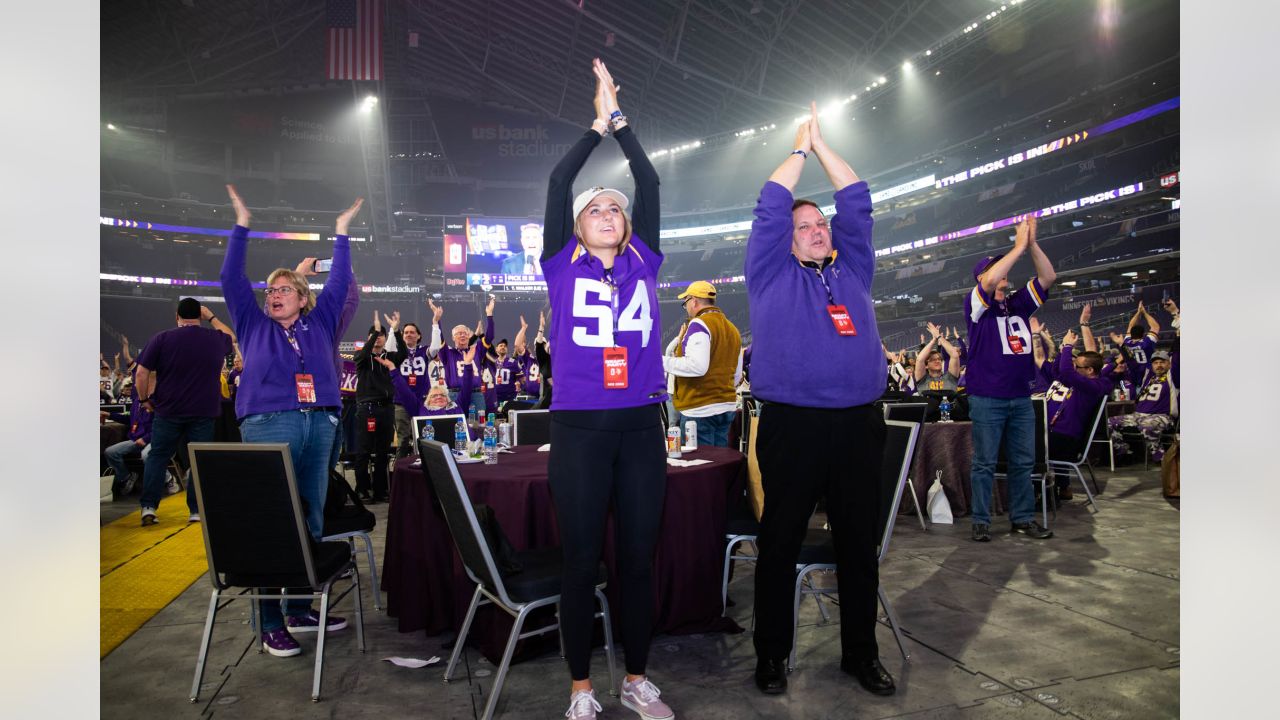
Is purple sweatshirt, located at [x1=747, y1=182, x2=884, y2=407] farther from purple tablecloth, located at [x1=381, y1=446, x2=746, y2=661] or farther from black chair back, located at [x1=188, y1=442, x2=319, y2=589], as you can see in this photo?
black chair back, located at [x1=188, y1=442, x2=319, y2=589]

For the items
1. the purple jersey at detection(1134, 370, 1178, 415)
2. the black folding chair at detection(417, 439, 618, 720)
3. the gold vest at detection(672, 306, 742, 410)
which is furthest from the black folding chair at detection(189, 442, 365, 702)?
the purple jersey at detection(1134, 370, 1178, 415)

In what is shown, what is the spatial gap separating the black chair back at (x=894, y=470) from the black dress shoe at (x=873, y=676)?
381mm

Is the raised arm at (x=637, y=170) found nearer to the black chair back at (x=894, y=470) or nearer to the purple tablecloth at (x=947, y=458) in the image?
the black chair back at (x=894, y=470)

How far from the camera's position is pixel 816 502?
7.90 ft

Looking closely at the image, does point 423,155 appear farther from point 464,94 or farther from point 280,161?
point 280,161

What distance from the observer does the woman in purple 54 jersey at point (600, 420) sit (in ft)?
6.81

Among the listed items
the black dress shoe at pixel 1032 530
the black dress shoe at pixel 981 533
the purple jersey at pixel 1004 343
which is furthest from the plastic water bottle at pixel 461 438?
the black dress shoe at pixel 1032 530

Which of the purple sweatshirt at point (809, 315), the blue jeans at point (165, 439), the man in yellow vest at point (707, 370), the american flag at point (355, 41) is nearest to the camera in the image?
the purple sweatshirt at point (809, 315)

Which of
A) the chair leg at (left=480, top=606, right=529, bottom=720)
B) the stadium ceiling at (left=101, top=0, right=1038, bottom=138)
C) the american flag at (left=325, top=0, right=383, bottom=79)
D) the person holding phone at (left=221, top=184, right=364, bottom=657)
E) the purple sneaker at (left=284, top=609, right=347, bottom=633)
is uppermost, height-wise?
the stadium ceiling at (left=101, top=0, right=1038, bottom=138)

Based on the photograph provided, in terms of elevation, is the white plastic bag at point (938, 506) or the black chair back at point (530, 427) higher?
the black chair back at point (530, 427)

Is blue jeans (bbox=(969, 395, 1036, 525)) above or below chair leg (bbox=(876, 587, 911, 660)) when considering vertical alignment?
above

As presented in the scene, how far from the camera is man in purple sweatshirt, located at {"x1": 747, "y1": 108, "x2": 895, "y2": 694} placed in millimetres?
2350

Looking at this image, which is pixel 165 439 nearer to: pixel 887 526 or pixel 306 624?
pixel 306 624

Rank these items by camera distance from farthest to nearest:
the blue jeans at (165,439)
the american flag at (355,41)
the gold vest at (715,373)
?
1. the american flag at (355,41)
2. the blue jeans at (165,439)
3. the gold vest at (715,373)
